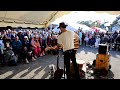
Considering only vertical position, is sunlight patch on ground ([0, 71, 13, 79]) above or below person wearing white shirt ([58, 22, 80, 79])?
below

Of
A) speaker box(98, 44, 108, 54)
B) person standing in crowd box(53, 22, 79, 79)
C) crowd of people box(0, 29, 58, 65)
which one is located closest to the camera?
person standing in crowd box(53, 22, 79, 79)

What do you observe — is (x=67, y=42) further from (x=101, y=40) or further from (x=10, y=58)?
(x=101, y=40)

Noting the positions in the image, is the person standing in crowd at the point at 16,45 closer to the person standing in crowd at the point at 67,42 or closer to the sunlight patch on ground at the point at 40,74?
the sunlight patch on ground at the point at 40,74

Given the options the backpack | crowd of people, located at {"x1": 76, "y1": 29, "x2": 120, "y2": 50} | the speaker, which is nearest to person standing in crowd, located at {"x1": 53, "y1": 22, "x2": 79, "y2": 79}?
the speaker

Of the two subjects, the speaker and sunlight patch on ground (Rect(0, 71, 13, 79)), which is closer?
sunlight patch on ground (Rect(0, 71, 13, 79))

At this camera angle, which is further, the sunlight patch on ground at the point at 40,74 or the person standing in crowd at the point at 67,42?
the sunlight patch on ground at the point at 40,74

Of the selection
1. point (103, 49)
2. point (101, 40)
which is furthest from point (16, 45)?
point (101, 40)

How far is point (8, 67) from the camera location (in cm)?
774

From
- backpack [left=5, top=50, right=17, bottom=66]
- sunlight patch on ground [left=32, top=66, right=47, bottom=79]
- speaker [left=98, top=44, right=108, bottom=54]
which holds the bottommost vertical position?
sunlight patch on ground [left=32, top=66, right=47, bottom=79]

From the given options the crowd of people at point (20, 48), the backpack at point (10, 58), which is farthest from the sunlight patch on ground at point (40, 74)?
the crowd of people at point (20, 48)

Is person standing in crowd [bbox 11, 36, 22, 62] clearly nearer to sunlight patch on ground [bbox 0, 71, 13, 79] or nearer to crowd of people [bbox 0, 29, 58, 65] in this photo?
crowd of people [bbox 0, 29, 58, 65]

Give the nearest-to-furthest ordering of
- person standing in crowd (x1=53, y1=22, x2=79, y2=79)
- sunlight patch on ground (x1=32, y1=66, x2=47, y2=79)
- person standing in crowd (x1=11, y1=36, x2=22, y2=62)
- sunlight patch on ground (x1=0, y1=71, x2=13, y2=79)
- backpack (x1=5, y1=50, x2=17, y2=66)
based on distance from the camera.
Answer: person standing in crowd (x1=53, y1=22, x2=79, y2=79) → sunlight patch on ground (x1=32, y1=66, x2=47, y2=79) → sunlight patch on ground (x1=0, y1=71, x2=13, y2=79) → backpack (x1=5, y1=50, x2=17, y2=66) → person standing in crowd (x1=11, y1=36, x2=22, y2=62)
